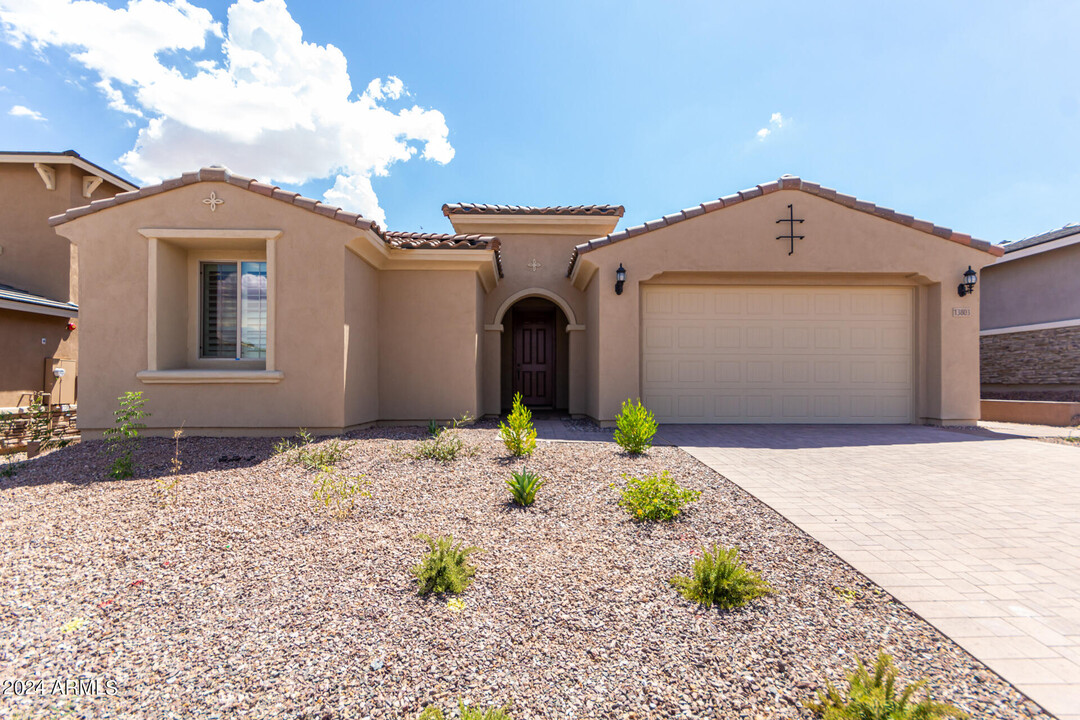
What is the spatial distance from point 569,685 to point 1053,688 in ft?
6.59

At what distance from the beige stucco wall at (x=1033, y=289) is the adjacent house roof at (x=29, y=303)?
23383mm

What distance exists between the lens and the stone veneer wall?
12.4 m

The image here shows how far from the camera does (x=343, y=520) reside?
13.1ft

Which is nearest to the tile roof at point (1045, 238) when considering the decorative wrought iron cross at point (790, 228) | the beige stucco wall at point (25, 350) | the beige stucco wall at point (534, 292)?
the decorative wrought iron cross at point (790, 228)

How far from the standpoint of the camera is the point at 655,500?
397 cm

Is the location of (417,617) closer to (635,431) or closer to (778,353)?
(635,431)

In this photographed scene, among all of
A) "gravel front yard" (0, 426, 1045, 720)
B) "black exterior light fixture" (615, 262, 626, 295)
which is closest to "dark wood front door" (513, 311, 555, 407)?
"black exterior light fixture" (615, 262, 626, 295)

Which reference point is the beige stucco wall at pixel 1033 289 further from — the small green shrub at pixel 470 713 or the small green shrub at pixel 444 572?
the small green shrub at pixel 470 713

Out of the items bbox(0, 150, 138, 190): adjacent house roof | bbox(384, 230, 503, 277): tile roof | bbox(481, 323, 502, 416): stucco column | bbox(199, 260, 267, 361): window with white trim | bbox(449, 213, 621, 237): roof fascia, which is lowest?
bbox(481, 323, 502, 416): stucco column

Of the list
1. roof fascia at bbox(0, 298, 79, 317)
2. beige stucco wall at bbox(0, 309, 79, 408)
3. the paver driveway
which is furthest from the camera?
beige stucco wall at bbox(0, 309, 79, 408)

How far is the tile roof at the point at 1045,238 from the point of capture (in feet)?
41.9

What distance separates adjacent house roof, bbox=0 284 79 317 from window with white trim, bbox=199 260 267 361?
4937 millimetres

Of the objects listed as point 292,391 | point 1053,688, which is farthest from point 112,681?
point 292,391

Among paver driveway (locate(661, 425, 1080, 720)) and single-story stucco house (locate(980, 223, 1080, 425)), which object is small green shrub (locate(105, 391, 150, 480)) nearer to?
paver driveway (locate(661, 425, 1080, 720))
